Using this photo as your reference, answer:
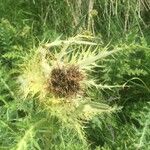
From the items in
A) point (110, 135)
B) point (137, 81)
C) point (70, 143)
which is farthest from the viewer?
point (137, 81)

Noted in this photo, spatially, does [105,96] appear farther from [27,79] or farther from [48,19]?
[27,79]

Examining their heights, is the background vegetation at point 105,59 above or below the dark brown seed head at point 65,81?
below

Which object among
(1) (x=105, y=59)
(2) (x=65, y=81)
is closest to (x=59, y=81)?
(2) (x=65, y=81)

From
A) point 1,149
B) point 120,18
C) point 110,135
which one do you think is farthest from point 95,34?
point 1,149

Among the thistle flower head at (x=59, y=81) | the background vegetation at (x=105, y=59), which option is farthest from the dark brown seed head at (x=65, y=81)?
the background vegetation at (x=105, y=59)

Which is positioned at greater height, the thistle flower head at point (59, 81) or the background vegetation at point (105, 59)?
the thistle flower head at point (59, 81)

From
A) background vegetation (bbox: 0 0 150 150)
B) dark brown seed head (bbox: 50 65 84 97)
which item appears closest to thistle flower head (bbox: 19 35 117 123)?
dark brown seed head (bbox: 50 65 84 97)

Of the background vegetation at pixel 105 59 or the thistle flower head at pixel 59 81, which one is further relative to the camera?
the background vegetation at pixel 105 59

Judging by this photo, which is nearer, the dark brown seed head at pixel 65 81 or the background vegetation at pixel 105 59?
the dark brown seed head at pixel 65 81

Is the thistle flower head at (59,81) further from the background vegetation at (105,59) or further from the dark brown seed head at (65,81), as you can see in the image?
the background vegetation at (105,59)
